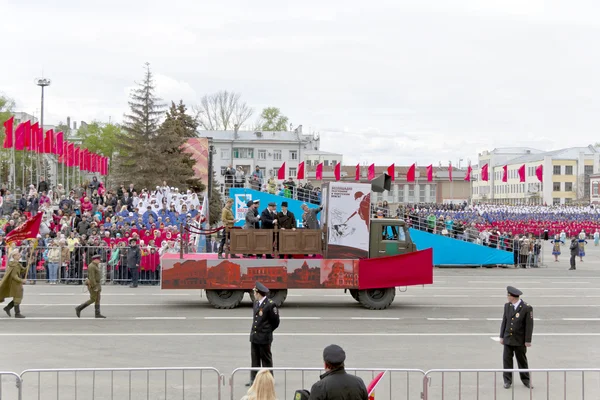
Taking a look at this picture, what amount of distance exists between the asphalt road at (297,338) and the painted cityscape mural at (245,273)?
28.2 inches

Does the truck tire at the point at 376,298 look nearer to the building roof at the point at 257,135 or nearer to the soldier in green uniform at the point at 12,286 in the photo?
the soldier in green uniform at the point at 12,286

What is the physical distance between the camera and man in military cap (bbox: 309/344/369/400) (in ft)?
20.5

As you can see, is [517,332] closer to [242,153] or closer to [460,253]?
[460,253]

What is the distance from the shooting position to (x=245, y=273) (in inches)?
758

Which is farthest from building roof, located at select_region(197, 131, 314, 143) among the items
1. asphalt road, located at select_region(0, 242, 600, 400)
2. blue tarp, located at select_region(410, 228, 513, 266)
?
asphalt road, located at select_region(0, 242, 600, 400)

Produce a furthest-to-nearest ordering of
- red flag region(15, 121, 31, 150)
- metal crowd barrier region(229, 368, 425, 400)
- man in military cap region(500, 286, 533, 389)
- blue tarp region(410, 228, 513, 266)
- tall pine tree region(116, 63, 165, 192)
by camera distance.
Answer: tall pine tree region(116, 63, 165, 192) → red flag region(15, 121, 31, 150) → blue tarp region(410, 228, 513, 266) → man in military cap region(500, 286, 533, 389) → metal crowd barrier region(229, 368, 425, 400)

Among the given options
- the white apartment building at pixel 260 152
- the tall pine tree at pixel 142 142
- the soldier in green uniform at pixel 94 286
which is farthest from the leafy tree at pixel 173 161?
the white apartment building at pixel 260 152

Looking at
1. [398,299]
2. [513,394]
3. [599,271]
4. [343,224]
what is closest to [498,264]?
[599,271]

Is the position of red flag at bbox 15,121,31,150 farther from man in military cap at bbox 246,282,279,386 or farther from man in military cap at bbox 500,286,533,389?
man in military cap at bbox 500,286,533,389

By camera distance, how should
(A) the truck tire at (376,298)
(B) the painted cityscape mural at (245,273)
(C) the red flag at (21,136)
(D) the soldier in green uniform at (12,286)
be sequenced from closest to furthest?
(D) the soldier in green uniform at (12,286) < (B) the painted cityscape mural at (245,273) < (A) the truck tire at (376,298) < (C) the red flag at (21,136)

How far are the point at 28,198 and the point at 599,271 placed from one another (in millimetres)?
25669

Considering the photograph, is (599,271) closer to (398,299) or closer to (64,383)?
(398,299)

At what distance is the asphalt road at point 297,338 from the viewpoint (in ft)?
35.1

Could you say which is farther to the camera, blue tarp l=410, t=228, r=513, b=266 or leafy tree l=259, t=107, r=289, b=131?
leafy tree l=259, t=107, r=289, b=131
